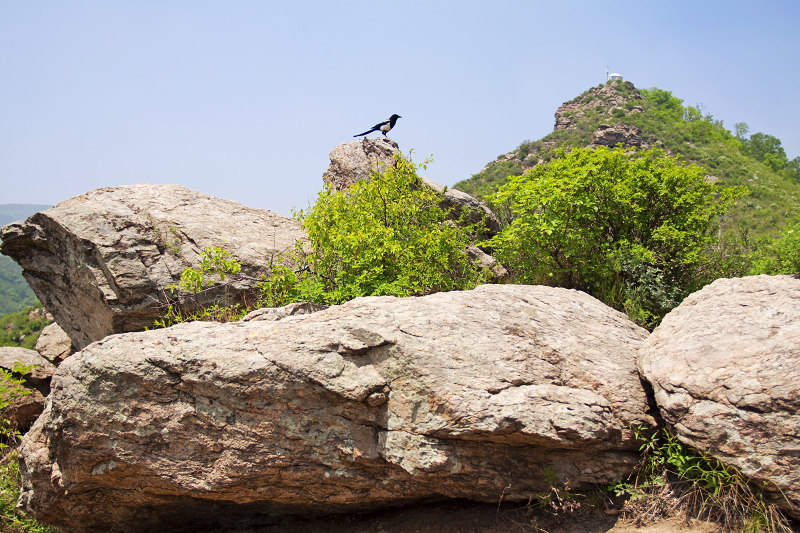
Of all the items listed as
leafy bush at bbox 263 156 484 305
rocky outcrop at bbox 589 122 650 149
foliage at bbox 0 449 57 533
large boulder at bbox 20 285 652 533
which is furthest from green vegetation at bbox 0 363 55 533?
rocky outcrop at bbox 589 122 650 149

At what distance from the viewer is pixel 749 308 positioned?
526 cm

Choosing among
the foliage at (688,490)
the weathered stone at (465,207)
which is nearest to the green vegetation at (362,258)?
the weathered stone at (465,207)

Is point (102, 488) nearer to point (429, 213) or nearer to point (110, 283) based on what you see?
point (110, 283)

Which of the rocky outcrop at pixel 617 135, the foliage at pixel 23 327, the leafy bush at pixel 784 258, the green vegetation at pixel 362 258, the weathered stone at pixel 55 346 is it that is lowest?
the foliage at pixel 23 327

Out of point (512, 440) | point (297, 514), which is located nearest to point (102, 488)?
point (297, 514)

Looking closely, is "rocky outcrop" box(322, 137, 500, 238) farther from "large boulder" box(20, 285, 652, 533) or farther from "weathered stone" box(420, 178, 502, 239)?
"large boulder" box(20, 285, 652, 533)

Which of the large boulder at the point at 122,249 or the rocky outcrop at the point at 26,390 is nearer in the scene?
the large boulder at the point at 122,249

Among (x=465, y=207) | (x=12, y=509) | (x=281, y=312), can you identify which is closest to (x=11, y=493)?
(x=12, y=509)

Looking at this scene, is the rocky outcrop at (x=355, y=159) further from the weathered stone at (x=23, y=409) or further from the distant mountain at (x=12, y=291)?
the distant mountain at (x=12, y=291)

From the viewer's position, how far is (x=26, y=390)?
9273mm

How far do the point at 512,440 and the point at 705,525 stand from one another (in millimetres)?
1723

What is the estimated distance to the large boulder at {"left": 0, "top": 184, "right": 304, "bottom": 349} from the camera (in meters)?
8.19

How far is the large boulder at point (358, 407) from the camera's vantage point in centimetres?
497

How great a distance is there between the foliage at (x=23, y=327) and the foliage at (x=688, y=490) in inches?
1596
